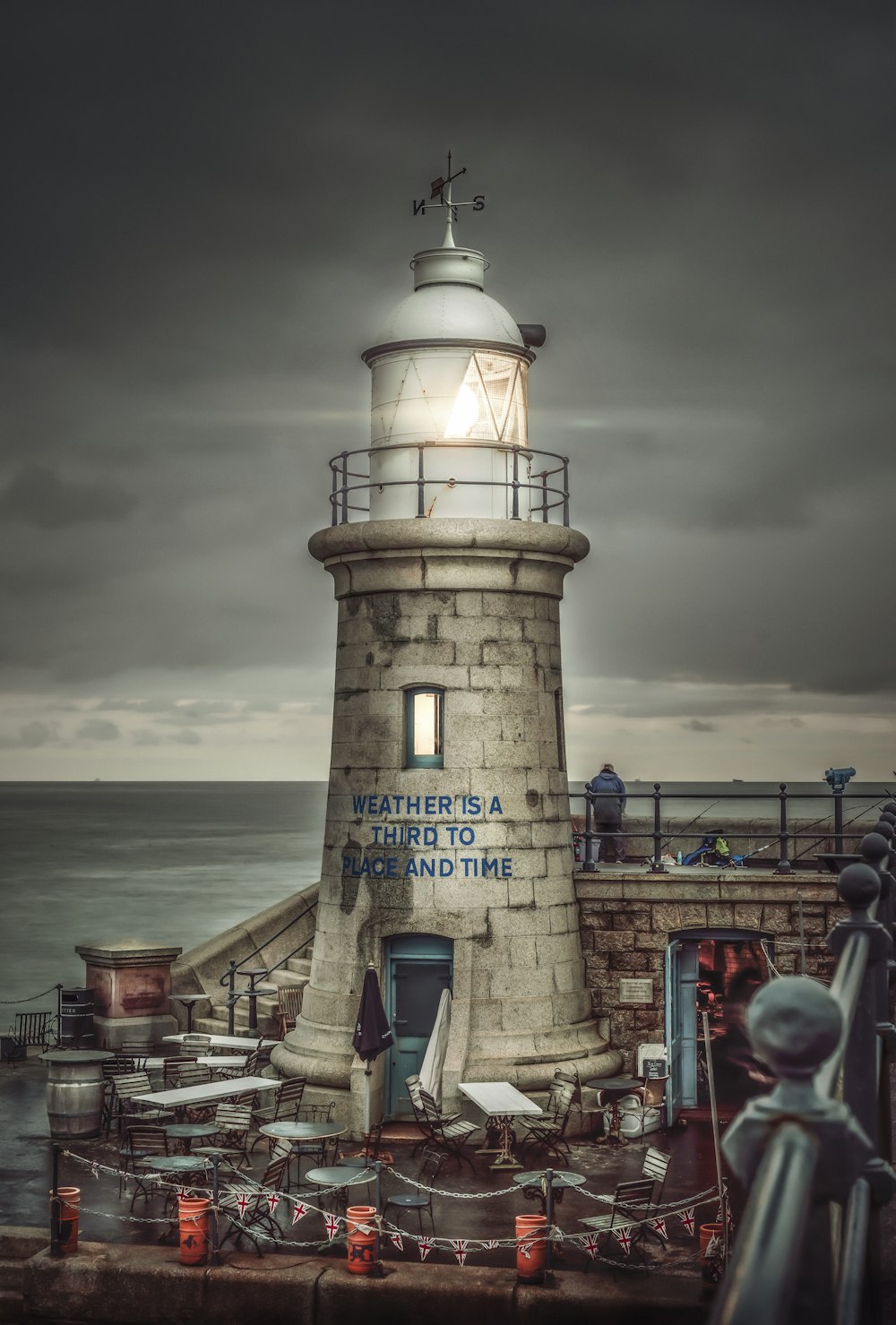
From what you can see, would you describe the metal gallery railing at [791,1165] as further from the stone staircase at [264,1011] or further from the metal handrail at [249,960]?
the stone staircase at [264,1011]

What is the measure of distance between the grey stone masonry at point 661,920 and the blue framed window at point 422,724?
2.70 meters

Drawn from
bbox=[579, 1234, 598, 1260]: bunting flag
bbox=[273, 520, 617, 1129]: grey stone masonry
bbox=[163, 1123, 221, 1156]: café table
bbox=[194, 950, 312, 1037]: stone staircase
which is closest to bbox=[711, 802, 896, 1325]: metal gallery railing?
bbox=[579, 1234, 598, 1260]: bunting flag

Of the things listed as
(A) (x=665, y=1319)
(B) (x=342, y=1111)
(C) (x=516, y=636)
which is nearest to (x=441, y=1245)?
(A) (x=665, y=1319)

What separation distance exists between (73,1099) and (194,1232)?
16.0 feet

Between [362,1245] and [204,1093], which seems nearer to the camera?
[362,1245]

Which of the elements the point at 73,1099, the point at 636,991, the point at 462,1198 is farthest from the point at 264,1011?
the point at 462,1198

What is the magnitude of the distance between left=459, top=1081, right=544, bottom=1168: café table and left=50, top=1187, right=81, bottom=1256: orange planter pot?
14.6 ft

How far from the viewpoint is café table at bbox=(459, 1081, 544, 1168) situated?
15195 millimetres

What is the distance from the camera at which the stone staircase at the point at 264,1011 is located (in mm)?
21188

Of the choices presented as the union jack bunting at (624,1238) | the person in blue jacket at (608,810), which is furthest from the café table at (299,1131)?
the person in blue jacket at (608,810)

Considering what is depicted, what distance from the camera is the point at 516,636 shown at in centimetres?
1792

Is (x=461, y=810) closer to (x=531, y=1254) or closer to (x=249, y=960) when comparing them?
(x=531, y=1254)

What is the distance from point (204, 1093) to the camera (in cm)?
1575

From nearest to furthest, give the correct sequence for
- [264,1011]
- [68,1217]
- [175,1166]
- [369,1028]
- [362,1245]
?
[362,1245], [68,1217], [175,1166], [369,1028], [264,1011]
